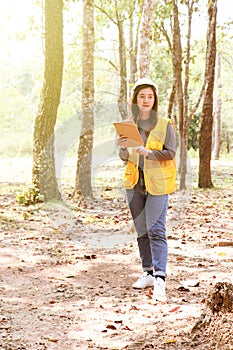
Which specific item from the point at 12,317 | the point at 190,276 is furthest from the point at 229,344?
the point at 190,276

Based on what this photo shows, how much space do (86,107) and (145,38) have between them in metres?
3.92

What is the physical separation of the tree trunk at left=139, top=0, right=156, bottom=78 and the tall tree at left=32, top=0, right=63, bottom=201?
10.1ft

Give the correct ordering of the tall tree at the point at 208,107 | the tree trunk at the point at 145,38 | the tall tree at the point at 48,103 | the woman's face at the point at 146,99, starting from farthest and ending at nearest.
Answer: the tall tree at the point at 208,107 < the tall tree at the point at 48,103 < the tree trunk at the point at 145,38 < the woman's face at the point at 146,99

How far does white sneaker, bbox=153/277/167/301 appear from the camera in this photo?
486cm

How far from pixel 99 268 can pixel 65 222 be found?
10.5ft

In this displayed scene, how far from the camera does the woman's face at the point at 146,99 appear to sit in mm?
4945

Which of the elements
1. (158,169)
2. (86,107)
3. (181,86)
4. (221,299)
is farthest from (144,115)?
(181,86)

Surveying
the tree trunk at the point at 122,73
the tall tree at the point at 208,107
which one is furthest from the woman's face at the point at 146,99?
the tree trunk at the point at 122,73

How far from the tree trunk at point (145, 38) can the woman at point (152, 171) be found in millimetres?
3124

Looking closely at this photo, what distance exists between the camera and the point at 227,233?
8484mm

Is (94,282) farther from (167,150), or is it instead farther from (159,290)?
(167,150)

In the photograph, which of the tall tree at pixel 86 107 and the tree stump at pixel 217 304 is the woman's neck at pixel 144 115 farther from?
the tall tree at pixel 86 107

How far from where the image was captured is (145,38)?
8.20 meters

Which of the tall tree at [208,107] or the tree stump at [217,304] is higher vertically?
the tall tree at [208,107]
